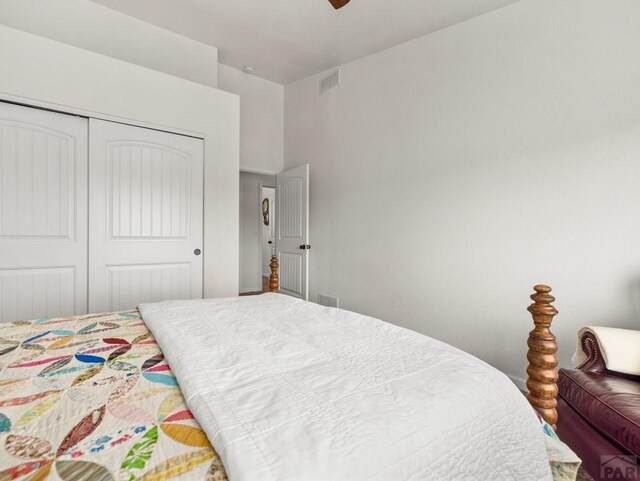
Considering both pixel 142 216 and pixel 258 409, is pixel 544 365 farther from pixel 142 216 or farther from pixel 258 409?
pixel 142 216

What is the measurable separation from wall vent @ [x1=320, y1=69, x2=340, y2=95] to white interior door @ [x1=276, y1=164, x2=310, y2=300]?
3.10ft

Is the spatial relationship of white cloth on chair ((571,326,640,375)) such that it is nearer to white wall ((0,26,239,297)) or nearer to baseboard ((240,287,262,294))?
white wall ((0,26,239,297))

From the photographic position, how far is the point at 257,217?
5844 millimetres

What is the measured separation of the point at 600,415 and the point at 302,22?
3389mm

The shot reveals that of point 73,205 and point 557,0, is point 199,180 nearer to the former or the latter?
point 73,205

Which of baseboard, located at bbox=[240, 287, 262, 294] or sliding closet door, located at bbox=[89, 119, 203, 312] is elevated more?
sliding closet door, located at bbox=[89, 119, 203, 312]

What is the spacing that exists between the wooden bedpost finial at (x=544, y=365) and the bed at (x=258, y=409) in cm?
24

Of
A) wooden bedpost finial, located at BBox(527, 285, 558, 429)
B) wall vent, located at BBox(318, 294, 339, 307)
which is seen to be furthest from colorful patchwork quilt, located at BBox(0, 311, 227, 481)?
wall vent, located at BBox(318, 294, 339, 307)

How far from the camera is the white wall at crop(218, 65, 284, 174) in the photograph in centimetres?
398

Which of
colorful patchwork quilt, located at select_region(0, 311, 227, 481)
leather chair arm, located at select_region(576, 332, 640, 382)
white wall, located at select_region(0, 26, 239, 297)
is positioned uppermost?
white wall, located at select_region(0, 26, 239, 297)

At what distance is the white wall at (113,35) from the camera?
258cm

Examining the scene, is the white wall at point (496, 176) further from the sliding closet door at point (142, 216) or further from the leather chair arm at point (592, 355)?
the sliding closet door at point (142, 216)

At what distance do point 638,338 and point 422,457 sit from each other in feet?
5.08

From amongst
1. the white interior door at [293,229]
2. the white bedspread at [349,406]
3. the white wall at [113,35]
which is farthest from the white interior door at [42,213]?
the white interior door at [293,229]
